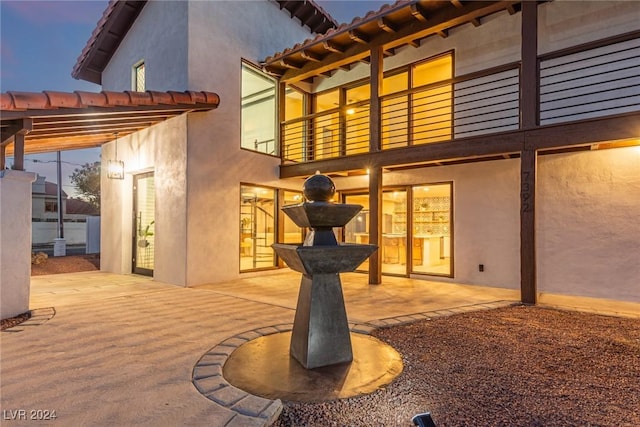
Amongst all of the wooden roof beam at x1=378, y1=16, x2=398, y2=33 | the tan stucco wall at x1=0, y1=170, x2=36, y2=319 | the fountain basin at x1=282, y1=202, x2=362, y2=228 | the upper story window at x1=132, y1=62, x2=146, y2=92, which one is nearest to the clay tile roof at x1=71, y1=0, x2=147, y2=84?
the upper story window at x1=132, y1=62, x2=146, y2=92

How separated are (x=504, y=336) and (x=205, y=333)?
3310 mm

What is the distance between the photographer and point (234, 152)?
7.45 m

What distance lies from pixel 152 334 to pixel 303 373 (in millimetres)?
1946

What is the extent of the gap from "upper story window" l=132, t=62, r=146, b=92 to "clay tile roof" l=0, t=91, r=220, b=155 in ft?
5.28

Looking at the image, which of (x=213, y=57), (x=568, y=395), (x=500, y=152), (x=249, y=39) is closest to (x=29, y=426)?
(x=568, y=395)

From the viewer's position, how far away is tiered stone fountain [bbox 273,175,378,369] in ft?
9.32

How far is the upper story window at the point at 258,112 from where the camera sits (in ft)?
26.3

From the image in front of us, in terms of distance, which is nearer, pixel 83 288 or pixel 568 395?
pixel 568 395

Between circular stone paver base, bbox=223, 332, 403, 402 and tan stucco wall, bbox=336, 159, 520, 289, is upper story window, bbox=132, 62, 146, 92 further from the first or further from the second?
circular stone paver base, bbox=223, 332, 403, 402

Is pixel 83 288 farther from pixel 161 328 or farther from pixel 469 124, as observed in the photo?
pixel 469 124

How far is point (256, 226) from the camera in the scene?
803cm

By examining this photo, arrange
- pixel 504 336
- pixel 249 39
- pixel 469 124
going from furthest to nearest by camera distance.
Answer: pixel 249 39
pixel 469 124
pixel 504 336

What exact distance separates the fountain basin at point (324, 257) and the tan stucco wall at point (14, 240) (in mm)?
3596

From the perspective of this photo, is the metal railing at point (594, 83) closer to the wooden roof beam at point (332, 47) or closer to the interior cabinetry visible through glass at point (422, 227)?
the interior cabinetry visible through glass at point (422, 227)
